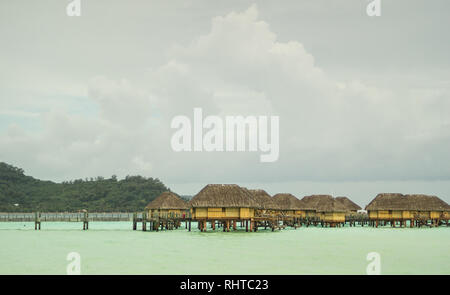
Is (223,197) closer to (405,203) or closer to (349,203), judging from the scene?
(405,203)

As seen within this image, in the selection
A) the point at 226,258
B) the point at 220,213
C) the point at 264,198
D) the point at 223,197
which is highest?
the point at 223,197

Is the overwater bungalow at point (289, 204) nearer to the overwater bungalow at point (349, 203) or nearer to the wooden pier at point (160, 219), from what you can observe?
the wooden pier at point (160, 219)

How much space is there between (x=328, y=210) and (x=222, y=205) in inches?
954

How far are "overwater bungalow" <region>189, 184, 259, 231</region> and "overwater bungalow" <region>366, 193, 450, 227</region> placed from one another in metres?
23.8

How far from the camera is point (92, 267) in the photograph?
23.0 m

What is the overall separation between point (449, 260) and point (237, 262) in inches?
439

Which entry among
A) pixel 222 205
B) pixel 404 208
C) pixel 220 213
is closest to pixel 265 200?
pixel 220 213

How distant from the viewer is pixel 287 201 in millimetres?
65375

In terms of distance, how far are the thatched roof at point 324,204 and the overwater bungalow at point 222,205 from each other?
2130cm

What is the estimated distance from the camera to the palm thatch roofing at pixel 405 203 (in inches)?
2470

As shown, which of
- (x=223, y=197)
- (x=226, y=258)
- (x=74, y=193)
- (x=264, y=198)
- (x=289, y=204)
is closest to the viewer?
(x=226, y=258)
